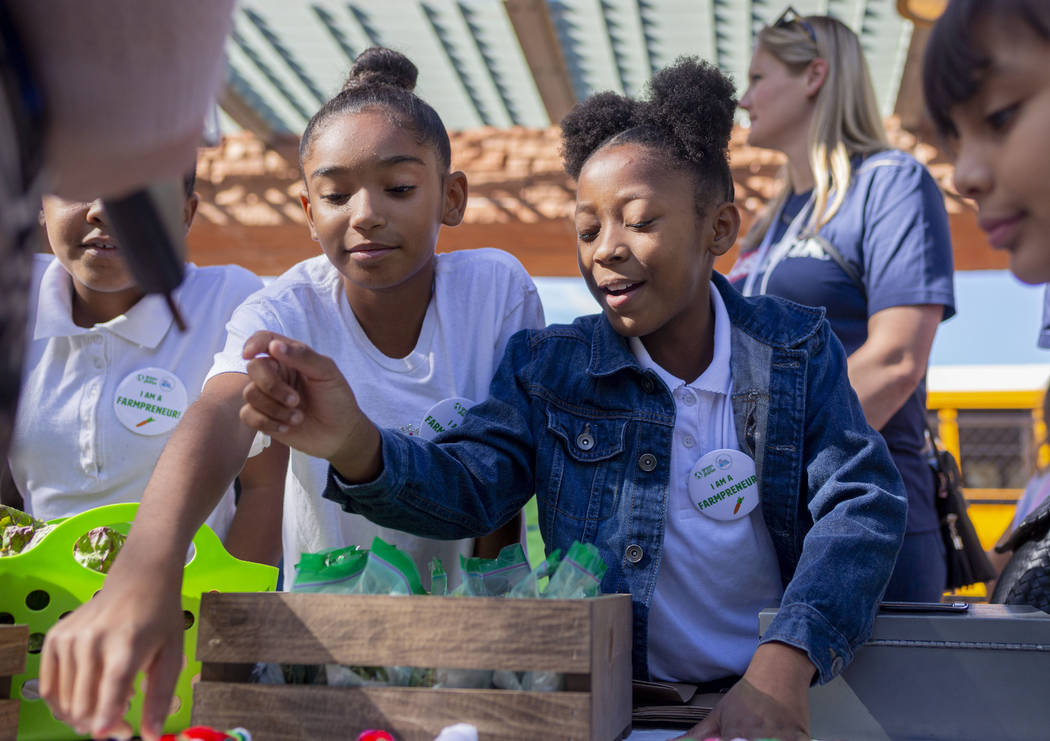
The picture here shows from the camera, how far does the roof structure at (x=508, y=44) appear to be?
17.9 ft

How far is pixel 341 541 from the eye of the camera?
1860 millimetres

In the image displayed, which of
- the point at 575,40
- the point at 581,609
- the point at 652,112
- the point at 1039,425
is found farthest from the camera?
the point at 1039,425

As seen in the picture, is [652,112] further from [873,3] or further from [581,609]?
[873,3]

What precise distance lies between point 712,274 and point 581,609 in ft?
3.10

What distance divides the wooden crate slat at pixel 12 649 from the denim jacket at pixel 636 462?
430 mm

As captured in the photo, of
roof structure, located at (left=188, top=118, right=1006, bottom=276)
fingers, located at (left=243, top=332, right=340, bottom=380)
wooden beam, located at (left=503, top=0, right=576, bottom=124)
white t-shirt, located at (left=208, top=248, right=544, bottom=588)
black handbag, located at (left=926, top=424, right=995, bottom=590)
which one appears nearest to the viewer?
fingers, located at (left=243, top=332, right=340, bottom=380)

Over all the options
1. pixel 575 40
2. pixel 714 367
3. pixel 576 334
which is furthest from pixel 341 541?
pixel 575 40

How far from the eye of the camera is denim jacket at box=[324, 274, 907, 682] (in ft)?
4.89

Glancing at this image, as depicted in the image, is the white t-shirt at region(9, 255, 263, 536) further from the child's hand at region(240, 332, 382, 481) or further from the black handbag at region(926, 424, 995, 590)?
the black handbag at region(926, 424, 995, 590)

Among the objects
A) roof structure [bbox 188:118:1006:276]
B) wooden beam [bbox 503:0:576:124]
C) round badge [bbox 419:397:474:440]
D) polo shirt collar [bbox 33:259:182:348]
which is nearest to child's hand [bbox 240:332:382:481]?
round badge [bbox 419:397:474:440]

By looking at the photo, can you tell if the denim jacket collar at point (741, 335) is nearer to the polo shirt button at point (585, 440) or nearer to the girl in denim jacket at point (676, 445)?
the girl in denim jacket at point (676, 445)

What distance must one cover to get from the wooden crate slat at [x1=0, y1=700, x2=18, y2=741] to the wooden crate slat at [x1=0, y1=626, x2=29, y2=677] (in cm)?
4

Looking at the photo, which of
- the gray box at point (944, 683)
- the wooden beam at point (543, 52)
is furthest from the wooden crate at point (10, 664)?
the wooden beam at point (543, 52)

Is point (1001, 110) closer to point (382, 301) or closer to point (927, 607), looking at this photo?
point (927, 607)
